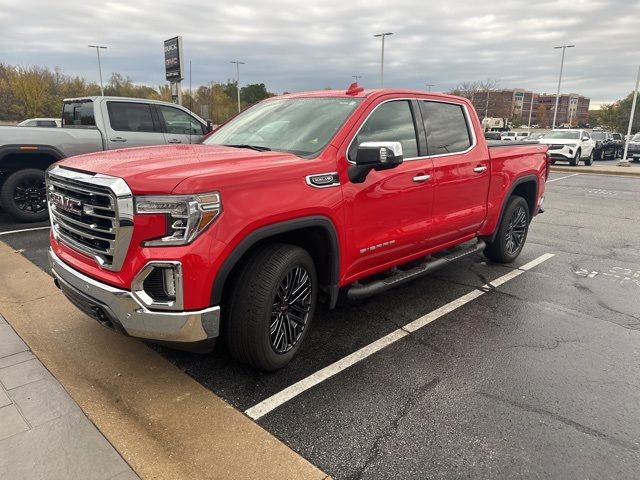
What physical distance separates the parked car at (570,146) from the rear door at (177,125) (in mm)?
16941

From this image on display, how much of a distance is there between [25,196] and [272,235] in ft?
20.4

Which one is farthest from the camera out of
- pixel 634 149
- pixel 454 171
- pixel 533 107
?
pixel 533 107

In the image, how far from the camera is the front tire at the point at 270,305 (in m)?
2.86

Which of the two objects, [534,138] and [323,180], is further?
[534,138]

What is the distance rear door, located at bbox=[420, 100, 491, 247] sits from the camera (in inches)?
170

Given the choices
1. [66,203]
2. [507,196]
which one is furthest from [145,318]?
[507,196]

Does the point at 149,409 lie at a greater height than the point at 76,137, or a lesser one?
lesser

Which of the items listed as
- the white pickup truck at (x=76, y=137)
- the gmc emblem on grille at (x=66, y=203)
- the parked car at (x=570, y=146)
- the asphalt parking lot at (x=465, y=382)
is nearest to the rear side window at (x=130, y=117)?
the white pickup truck at (x=76, y=137)

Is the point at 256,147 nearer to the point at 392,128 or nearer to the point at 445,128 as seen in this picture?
the point at 392,128

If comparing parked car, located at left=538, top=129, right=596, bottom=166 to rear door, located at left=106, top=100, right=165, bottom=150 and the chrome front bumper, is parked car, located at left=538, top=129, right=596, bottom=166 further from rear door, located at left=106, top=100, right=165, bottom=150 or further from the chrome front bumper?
the chrome front bumper

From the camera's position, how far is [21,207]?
735 cm

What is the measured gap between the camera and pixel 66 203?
3035 millimetres

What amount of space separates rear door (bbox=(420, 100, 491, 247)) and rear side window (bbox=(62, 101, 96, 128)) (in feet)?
20.3

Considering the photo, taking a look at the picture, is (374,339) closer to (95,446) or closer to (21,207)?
(95,446)
